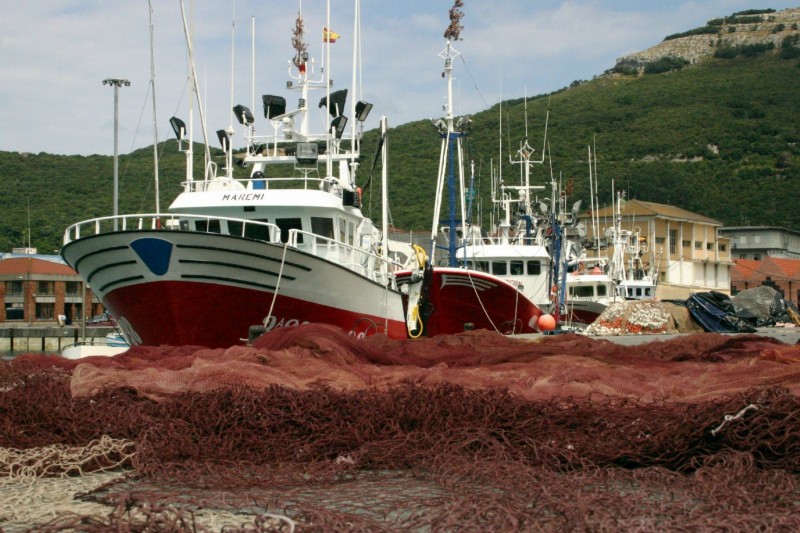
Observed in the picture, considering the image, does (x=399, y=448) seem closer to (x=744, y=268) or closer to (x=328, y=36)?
(x=328, y=36)

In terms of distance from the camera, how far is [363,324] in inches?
513

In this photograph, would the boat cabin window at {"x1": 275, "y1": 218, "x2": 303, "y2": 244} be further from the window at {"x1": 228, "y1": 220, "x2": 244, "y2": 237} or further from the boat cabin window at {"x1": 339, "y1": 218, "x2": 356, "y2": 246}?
the boat cabin window at {"x1": 339, "y1": 218, "x2": 356, "y2": 246}

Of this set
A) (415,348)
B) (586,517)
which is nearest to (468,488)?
(586,517)

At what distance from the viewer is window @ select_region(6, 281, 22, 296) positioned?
136 ft

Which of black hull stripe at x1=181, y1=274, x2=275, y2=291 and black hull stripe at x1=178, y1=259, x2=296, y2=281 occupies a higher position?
black hull stripe at x1=178, y1=259, x2=296, y2=281

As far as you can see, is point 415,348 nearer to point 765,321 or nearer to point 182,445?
point 182,445

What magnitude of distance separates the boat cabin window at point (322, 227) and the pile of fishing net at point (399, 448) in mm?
6426

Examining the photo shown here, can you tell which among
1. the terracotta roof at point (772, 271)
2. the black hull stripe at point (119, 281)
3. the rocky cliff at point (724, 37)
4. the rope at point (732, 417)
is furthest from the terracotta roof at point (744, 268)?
the rope at point (732, 417)

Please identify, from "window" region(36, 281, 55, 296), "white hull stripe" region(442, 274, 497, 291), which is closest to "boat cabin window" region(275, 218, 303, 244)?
"white hull stripe" region(442, 274, 497, 291)

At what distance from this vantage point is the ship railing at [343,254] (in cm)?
1250

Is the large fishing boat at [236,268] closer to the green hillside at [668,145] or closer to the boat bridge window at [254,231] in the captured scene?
the boat bridge window at [254,231]

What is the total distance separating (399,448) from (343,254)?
8829 millimetres

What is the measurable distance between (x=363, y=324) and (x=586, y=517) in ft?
32.7

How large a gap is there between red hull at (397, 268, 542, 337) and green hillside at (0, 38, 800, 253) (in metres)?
24.0
